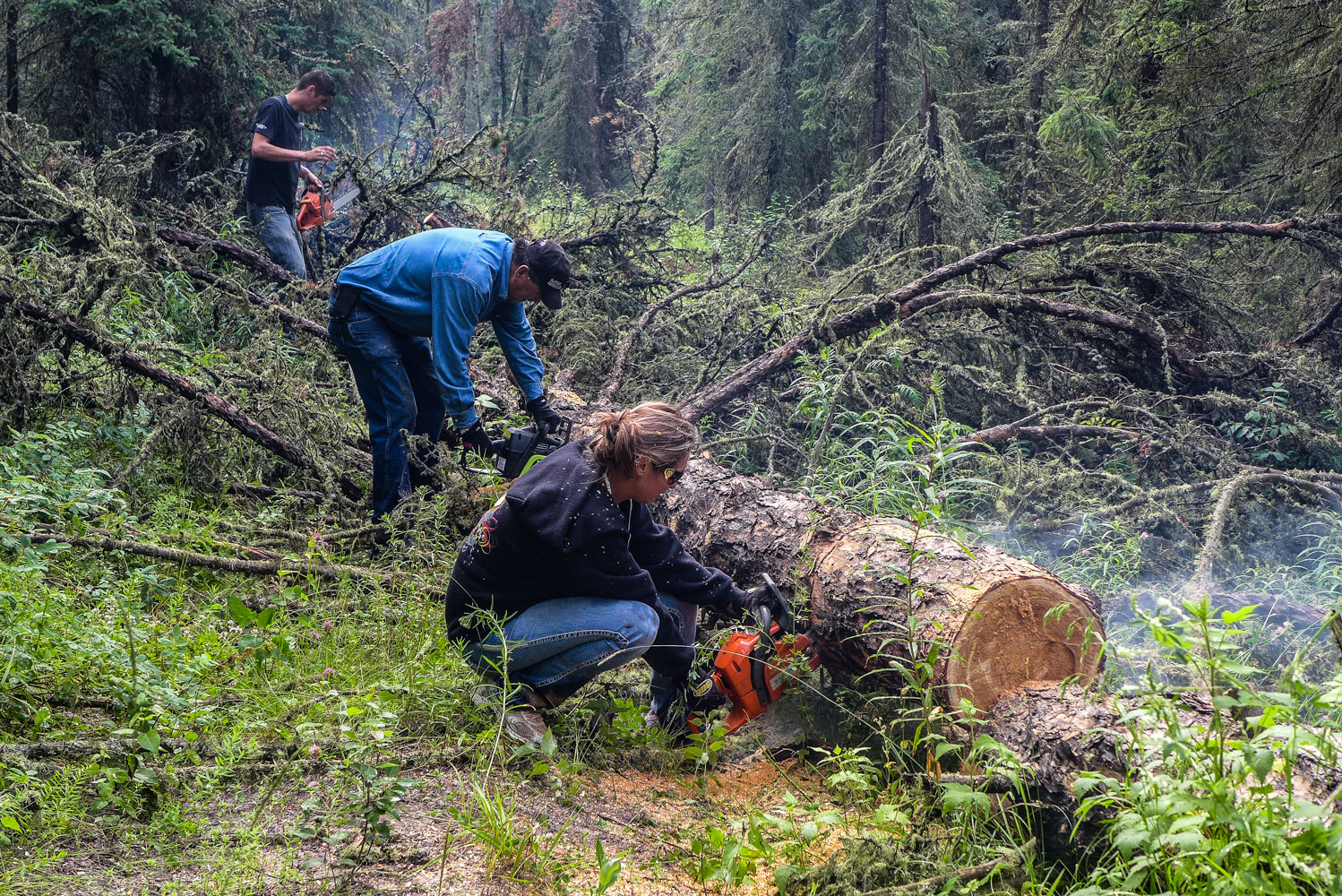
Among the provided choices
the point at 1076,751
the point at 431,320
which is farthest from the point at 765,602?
the point at 431,320

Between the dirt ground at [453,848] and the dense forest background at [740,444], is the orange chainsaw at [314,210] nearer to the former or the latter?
the dense forest background at [740,444]

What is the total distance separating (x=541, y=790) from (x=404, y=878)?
579 millimetres

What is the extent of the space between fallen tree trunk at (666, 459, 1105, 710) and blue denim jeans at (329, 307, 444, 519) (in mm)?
1878

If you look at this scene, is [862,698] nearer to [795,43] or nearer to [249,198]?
[249,198]

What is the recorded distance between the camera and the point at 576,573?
114 inches

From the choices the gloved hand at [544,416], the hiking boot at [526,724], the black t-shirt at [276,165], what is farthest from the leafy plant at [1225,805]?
the black t-shirt at [276,165]

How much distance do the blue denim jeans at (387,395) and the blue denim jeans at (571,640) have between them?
5.07 ft

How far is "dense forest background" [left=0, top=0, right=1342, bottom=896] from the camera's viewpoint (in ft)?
7.11

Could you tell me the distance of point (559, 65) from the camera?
16156 mm

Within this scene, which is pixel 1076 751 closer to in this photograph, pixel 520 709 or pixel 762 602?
pixel 762 602

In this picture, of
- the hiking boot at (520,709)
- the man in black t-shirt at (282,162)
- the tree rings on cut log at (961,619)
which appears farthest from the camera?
the man in black t-shirt at (282,162)

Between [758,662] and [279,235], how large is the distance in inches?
206

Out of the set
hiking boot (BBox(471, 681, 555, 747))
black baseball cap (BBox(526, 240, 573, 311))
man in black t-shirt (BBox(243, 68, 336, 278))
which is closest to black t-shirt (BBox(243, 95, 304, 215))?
man in black t-shirt (BBox(243, 68, 336, 278))

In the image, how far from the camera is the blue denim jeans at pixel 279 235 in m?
6.54
